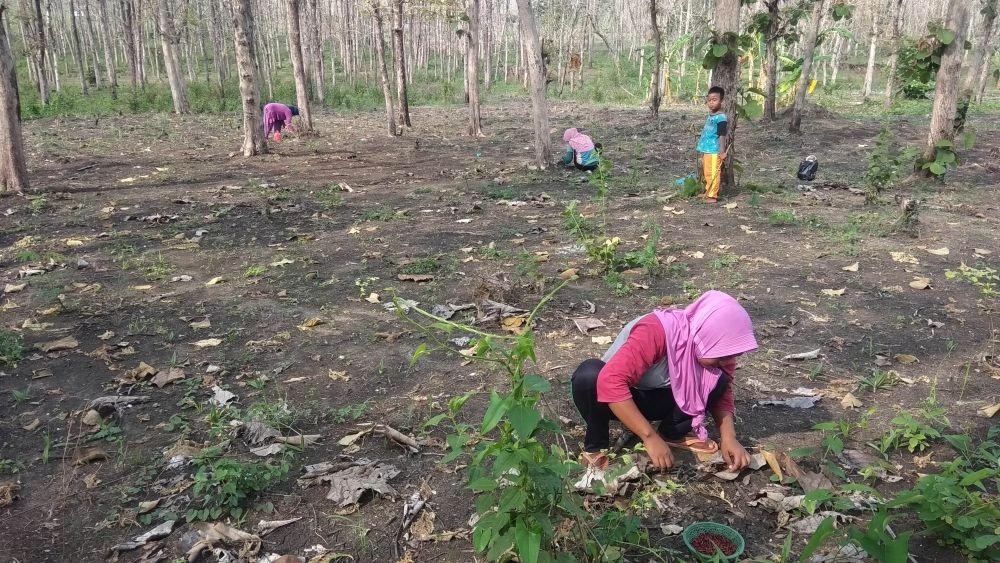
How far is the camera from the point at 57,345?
13.1 feet

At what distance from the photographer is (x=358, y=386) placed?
140 inches

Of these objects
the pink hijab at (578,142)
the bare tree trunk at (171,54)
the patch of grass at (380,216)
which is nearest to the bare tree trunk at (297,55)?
the bare tree trunk at (171,54)

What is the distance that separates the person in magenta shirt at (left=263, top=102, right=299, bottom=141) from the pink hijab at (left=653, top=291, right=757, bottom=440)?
12.0 meters

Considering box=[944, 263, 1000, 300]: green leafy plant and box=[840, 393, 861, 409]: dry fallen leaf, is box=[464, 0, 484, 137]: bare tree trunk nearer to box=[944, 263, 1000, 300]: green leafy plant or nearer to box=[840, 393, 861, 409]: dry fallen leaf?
box=[944, 263, 1000, 300]: green leafy plant

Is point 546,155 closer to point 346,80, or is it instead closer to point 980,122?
point 980,122

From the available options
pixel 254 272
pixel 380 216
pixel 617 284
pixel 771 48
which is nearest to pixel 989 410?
pixel 617 284

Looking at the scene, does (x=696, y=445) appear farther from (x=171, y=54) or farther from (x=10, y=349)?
(x=171, y=54)

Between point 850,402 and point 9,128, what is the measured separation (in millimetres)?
9423

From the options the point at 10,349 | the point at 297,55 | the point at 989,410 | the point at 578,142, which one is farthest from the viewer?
the point at 297,55

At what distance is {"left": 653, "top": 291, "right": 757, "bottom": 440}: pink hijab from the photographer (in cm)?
243

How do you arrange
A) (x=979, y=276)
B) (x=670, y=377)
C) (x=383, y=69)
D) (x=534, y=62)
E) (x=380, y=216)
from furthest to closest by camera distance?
(x=383, y=69) < (x=534, y=62) < (x=380, y=216) < (x=979, y=276) < (x=670, y=377)

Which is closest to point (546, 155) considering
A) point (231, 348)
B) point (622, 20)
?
point (231, 348)

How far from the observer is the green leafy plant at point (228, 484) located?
2.51 metres

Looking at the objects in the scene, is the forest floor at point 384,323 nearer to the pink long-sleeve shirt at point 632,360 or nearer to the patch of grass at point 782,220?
the patch of grass at point 782,220
